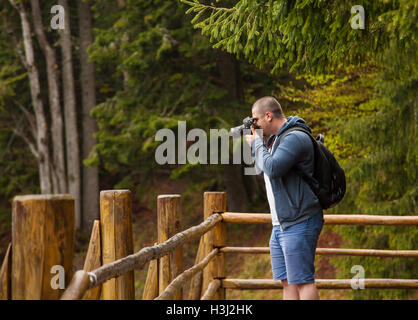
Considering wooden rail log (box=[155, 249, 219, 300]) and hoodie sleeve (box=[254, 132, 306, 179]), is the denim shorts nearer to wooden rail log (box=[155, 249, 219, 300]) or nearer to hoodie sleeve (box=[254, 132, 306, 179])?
hoodie sleeve (box=[254, 132, 306, 179])

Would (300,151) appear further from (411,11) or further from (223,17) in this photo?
(223,17)

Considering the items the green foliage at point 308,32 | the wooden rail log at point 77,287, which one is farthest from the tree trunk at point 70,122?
the wooden rail log at point 77,287

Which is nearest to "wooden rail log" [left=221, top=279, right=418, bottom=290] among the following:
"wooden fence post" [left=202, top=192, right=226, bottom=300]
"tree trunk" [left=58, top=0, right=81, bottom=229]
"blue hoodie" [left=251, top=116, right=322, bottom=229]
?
"wooden fence post" [left=202, top=192, right=226, bottom=300]

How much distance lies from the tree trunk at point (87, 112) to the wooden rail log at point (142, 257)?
12082 millimetres

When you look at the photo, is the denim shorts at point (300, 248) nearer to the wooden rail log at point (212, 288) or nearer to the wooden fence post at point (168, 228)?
the wooden fence post at point (168, 228)

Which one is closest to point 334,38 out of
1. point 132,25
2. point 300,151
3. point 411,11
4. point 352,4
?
point 352,4

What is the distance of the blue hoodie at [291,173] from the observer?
12.2ft

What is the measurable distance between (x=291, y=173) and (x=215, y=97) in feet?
29.3

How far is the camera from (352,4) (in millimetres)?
4414

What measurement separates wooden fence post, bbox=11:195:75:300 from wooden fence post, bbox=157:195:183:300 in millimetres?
2562

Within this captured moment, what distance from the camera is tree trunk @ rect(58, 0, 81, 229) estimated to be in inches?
660

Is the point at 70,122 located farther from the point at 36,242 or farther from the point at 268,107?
the point at 36,242

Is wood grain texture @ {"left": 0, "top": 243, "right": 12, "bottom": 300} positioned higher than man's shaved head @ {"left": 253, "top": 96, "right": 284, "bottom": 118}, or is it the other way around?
man's shaved head @ {"left": 253, "top": 96, "right": 284, "bottom": 118}

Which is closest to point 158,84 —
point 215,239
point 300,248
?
point 215,239
